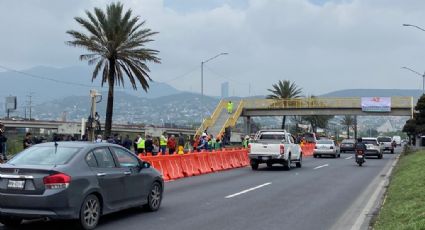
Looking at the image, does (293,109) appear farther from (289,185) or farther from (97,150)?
(97,150)

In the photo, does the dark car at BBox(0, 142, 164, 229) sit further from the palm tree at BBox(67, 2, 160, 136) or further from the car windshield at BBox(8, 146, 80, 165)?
the palm tree at BBox(67, 2, 160, 136)

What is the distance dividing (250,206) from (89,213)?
4744mm

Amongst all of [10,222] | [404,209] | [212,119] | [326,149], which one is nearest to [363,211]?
[404,209]

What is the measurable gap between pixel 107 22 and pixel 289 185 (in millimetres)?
24897

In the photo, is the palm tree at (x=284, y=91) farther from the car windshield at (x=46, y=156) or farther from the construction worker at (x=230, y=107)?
the car windshield at (x=46, y=156)

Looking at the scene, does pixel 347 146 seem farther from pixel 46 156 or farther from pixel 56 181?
pixel 56 181

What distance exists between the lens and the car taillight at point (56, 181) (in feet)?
30.7

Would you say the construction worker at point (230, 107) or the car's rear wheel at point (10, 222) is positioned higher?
the construction worker at point (230, 107)

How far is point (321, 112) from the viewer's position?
6756 centimetres

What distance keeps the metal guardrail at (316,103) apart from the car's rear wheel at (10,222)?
58.8 meters

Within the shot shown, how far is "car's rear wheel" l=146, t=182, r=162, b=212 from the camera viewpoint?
12.3 meters

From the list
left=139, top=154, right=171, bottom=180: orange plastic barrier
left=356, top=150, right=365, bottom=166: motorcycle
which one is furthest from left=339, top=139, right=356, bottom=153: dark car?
left=139, top=154, right=171, bottom=180: orange plastic barrier

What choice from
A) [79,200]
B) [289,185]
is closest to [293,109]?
[289,185]

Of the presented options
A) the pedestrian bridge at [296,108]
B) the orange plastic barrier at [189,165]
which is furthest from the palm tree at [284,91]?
the orange plastic barrier at [189,165]
